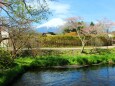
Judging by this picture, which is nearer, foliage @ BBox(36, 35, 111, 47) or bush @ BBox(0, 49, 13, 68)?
bush @ BBox(0, 49, 13, 68)

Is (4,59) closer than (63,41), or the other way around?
(4,59)

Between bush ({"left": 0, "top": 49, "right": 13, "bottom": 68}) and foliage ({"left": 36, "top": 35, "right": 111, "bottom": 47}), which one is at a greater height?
foliage ({"left": 36, "top": 35, "right": 111, "bottom": 47})

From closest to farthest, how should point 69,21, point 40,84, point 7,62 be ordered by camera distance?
point 40,84 → point 7,62 → point 69,21

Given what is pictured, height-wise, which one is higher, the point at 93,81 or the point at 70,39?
the point at 70,39

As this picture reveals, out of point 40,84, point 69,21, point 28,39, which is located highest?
point 69,21

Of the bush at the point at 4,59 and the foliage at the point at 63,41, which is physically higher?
the foliage at the point at 63,41

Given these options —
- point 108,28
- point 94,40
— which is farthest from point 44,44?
point 108,28

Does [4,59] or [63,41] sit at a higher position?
[63,41]

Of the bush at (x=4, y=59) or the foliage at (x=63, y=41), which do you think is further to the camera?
the foliage at (x=63, y=41)

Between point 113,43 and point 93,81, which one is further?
point 113,43

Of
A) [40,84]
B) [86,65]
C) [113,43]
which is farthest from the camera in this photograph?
[113,43]

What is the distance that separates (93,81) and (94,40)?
3869cm

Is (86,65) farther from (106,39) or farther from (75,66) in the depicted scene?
(106,39)

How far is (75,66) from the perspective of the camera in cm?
4491
